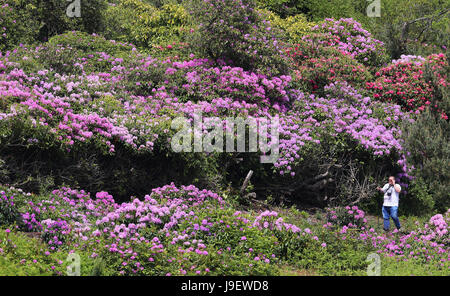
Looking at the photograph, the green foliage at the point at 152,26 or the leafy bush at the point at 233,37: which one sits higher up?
the green foliage at the point at 152,26

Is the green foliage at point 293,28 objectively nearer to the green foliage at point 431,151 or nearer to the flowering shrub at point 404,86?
the flowering shrub at point 404,86

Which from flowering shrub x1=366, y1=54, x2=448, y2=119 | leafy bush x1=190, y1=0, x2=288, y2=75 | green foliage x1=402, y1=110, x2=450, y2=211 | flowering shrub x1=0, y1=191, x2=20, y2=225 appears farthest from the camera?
flowering shrub x1=366, y1=54, x2=448, y2=119

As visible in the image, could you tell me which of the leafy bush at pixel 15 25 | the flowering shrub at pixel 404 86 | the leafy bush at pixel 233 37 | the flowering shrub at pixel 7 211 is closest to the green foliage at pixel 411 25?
the flowering shrub at pixel 404 86

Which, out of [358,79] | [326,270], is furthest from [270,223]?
[358,79]

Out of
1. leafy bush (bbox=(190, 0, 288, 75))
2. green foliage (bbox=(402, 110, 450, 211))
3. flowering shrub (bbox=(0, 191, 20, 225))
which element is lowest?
flowering shrub (bbox=(0, 191, 20, 225))

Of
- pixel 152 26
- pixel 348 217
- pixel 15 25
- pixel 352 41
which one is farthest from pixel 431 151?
pixel 15 25

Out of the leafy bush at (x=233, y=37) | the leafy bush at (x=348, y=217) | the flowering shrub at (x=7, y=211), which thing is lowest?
the leafy bush at (x=348, y=217)

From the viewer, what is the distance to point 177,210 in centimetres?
921

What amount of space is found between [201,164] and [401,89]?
23.6 ft

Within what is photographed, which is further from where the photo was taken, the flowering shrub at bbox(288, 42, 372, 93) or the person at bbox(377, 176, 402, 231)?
the flowering shrub at bbox(288, 42, 372, 93)

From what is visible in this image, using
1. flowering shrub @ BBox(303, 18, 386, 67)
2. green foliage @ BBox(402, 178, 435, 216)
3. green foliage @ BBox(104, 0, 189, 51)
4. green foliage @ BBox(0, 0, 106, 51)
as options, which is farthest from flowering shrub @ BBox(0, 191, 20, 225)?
flowering shrub @ BBox(303, 18, 386, 67)

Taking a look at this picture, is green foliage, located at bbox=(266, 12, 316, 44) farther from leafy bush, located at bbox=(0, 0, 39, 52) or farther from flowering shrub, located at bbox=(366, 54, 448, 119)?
leafy bush, located at bbox=(0, 0, 39, 52)

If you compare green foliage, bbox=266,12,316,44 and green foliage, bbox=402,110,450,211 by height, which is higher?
green foliage, bbox=266,12,316,44
